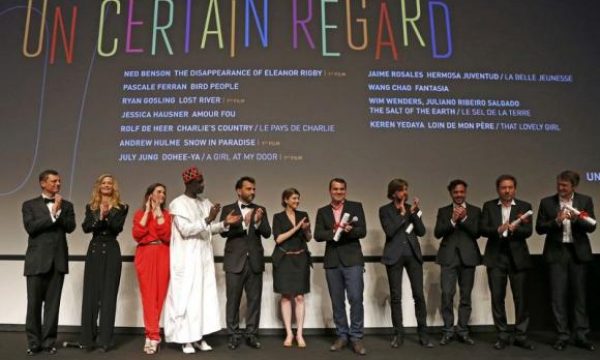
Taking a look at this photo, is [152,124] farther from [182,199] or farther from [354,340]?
[354,340]

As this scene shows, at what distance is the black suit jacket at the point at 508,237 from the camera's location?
4.14 m

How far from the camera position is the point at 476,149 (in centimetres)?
503

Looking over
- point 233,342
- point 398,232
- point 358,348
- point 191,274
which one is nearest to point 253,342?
point 233,342

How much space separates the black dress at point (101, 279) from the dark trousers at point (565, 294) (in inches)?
144

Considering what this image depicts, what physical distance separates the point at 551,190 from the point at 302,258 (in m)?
2.68

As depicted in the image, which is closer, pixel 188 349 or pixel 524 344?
pixel 188 349

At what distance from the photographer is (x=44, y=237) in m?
4.05

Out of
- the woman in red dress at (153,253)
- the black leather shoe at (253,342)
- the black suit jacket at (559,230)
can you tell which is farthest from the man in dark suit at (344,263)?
the black suit jacket at (559,230)

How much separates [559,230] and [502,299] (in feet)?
2.46

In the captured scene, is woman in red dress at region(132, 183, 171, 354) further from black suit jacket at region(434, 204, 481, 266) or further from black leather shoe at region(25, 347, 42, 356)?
black suit jacket at region(434, 204, 481, 266)

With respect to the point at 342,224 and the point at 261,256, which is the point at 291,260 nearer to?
the point at 261,256

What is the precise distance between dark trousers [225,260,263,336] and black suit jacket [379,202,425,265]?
1143 mm

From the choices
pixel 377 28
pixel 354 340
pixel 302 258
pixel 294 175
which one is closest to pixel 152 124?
pixel 294 175

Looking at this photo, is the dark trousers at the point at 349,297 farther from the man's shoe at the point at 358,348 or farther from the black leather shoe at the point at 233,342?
the black leather shoe at the point at 233,342
